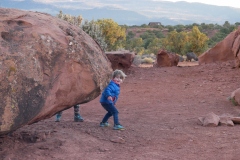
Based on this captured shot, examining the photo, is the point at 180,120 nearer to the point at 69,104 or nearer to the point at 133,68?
the point at 69,104

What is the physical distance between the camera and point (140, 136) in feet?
20.9

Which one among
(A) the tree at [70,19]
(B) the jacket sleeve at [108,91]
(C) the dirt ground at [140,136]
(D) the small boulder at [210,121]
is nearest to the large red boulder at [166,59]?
(A) the tree at [70,19]

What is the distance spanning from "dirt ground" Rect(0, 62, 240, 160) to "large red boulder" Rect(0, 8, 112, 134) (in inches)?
23.7

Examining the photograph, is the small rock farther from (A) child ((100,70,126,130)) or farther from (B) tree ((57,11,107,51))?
(B) tree ((57,11,107,51))

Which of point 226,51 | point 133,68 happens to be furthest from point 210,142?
point 226,51

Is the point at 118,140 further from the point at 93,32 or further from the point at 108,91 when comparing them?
the point at 93,32

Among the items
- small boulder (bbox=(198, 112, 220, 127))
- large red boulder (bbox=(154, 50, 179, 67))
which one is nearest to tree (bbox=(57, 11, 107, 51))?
large red boulder (bbox=(154, 50, 179, 67))

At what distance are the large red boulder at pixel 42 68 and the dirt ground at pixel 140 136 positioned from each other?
60 centimetres

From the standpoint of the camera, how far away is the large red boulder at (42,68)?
4.63 m

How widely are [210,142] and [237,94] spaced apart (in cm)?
325

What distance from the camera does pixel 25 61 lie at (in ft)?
15.7

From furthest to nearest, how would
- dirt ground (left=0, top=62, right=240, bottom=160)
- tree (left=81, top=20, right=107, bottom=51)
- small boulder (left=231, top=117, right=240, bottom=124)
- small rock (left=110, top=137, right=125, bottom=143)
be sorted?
1. tree (left=81, top=20, right=107, bottom=51)
2. small boulder (left=231, top=117, right=240, bottom=124)
3. small rock (left=110, top=137, right=125, bottom=143)
4. dirt ground (left=0, top=62, right=240, bottom=160)

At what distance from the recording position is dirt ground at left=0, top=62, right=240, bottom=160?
211 inches

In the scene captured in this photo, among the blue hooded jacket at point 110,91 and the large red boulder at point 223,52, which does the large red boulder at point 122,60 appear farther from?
the blue hooded jacket at point 110,91
